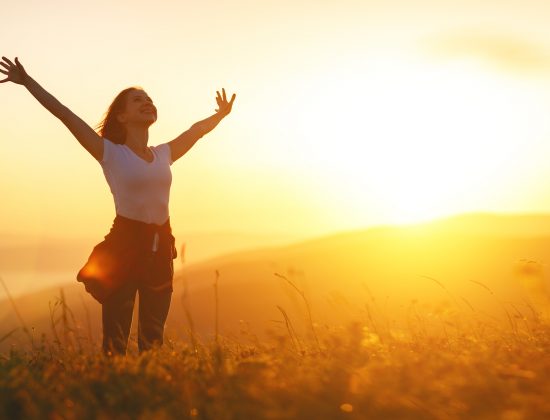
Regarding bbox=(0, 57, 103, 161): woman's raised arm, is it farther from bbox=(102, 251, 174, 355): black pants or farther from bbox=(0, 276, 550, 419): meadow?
bbox=(0, 276, 550, 419): meadow

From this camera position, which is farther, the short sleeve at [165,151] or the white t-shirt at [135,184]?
the short sleeve at [165,151]

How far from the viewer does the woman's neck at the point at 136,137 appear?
6750mm

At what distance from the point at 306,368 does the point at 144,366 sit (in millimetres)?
992

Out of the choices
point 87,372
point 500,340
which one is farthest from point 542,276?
point 87,372

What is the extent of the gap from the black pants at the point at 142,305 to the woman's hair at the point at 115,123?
3.90 ft

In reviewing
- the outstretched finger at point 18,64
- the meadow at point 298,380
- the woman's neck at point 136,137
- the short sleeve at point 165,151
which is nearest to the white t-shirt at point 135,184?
the woman's neck at point 136,137

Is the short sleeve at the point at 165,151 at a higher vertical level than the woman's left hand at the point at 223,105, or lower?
lower

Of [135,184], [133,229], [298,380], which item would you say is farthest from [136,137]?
[298,380]

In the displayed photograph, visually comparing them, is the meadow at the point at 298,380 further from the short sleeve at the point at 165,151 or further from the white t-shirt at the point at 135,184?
the short sleeve at the point at 165,151

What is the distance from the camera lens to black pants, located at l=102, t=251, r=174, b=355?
630 centimetres

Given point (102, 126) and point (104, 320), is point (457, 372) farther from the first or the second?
point (102, 126)

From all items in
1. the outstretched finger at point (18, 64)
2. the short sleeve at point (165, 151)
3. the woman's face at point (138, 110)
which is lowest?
the short sleeve at point (165, 151)

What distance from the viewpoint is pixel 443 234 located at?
56.2 metres

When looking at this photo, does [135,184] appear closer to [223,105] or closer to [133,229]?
[133,229]
